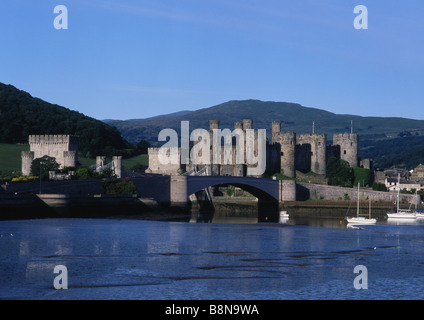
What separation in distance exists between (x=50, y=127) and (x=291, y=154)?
36.2m

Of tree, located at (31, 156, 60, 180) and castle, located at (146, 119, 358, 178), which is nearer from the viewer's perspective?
tree, located at (31, 156, 60, 180)

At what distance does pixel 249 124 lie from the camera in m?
75.2

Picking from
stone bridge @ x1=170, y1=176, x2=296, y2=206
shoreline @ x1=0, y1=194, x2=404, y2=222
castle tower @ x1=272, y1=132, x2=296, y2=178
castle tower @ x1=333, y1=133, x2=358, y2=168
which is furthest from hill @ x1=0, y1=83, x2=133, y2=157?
shoreline @ x1=0, y1=194, x2=404, y2=222

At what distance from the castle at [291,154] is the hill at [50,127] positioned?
69.7 ft

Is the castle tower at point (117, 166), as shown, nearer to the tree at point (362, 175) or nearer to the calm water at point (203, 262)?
the calm water at point (203, 262)

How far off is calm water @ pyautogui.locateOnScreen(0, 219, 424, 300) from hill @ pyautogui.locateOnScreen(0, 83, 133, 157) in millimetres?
53350

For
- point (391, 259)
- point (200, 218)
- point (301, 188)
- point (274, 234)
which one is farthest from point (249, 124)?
point (391, 259)

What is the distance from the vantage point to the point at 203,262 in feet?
90.5

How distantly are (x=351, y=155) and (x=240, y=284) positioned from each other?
54905mm

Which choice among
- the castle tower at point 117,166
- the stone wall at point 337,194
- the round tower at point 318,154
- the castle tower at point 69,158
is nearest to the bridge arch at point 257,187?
the stone wall at point 337,194

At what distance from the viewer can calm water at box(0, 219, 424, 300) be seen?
2222 centimetres

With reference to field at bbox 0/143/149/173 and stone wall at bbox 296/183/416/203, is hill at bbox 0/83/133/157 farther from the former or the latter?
stone wall at bbox 296/183/416/203

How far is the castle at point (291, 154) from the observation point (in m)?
72.8

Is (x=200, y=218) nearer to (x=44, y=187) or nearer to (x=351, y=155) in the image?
(x=44, y=187)
